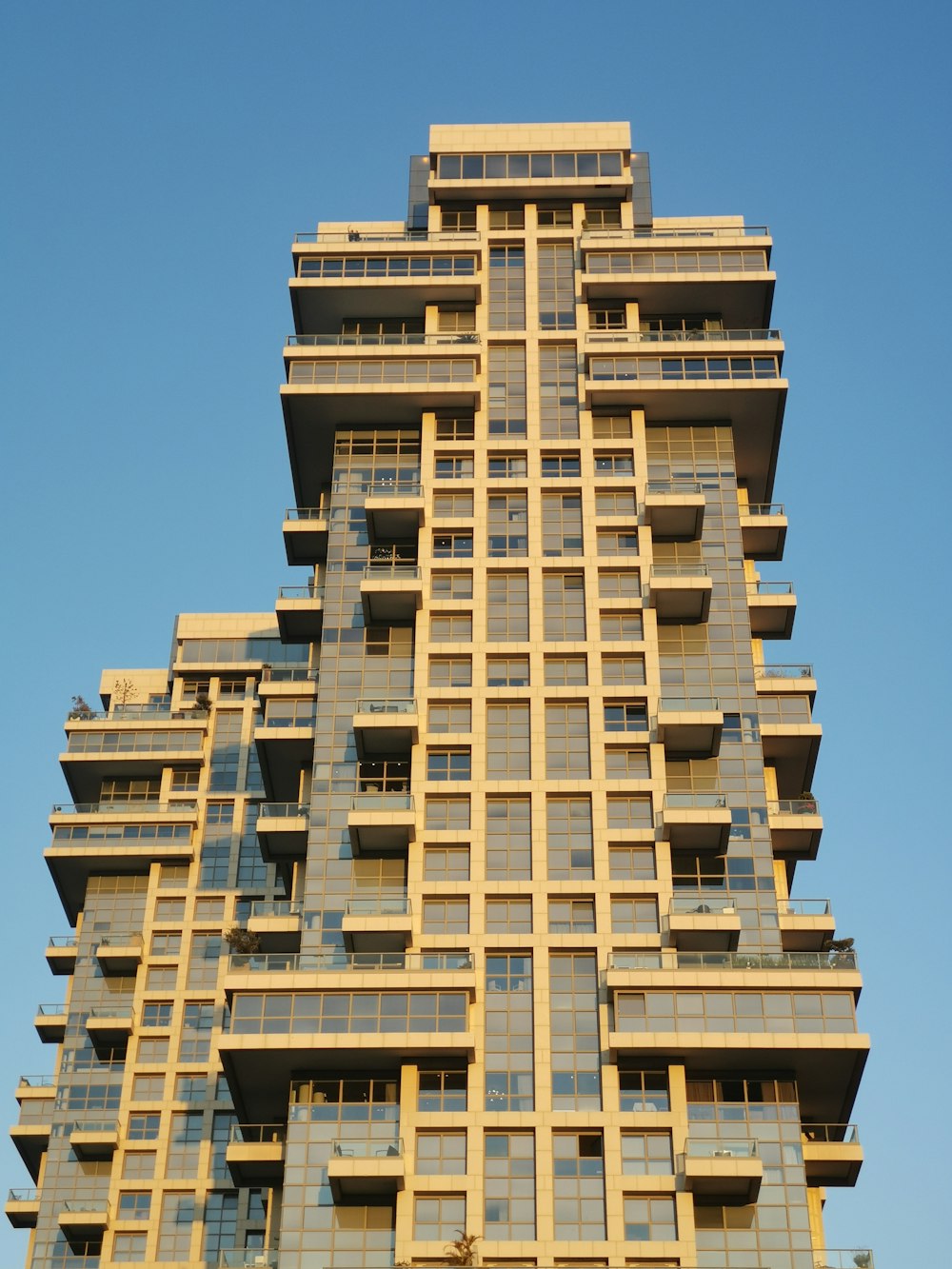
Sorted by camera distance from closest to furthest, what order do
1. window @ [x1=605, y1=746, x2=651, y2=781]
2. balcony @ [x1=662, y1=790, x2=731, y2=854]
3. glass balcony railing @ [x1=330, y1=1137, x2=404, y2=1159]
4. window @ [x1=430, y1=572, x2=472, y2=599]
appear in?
glass balcony railing @ [x1=330, y1=1137, x2=404, y2=1159], balcony @ [x1=662, y1=790, x2=731, y2=854], window @ [x1=605, y1=746, x2=651, y2=781], window @ [x1=430, y1=572, x2=472, y2=599]

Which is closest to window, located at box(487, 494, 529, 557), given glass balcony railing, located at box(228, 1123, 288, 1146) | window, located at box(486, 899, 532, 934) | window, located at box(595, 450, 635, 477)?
window, located at box(595, 450, 635, 477)

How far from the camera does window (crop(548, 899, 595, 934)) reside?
261 feet

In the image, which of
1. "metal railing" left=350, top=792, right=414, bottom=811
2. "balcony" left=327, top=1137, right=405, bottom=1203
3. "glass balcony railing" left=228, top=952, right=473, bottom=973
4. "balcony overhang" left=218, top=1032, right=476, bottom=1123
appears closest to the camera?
"balcony" left=327, top=1137, right=405, bottom=1203

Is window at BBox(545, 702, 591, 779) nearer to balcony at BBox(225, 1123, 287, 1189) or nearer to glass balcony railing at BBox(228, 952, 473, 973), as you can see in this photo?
glass balcony railing at BBox(228, 952, 473, 973)

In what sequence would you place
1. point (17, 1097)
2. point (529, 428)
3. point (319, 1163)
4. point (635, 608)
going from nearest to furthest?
point (319, 1163) < point (635, 608) < point (529, 428) < point (17, 1097)

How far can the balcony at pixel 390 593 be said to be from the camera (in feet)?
291

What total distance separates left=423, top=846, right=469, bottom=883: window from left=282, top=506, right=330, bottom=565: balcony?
65.2 feet

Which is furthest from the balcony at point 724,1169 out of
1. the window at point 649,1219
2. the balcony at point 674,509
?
the balcony at point 674,509

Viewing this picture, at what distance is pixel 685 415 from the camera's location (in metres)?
95.0

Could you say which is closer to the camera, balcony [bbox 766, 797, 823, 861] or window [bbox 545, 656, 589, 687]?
balcony [bbox 766, 797, 823, 861]

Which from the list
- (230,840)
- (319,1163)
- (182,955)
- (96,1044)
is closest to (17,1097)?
(96,1044)

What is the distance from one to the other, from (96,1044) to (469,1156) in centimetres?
3850

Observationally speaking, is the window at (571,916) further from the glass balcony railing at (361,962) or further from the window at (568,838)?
the glass balcony railing at (361,962)

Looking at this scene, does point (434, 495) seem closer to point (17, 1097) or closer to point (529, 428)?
point (529, 428)
